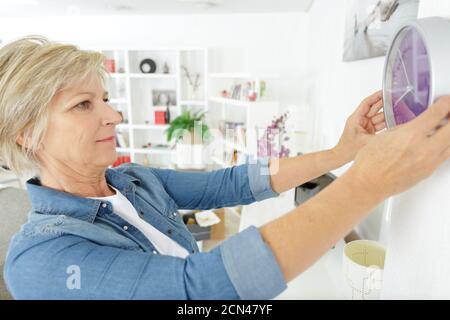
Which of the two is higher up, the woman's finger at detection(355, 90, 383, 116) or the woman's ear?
the woman's finger at detection(355, 90, 383, 116)

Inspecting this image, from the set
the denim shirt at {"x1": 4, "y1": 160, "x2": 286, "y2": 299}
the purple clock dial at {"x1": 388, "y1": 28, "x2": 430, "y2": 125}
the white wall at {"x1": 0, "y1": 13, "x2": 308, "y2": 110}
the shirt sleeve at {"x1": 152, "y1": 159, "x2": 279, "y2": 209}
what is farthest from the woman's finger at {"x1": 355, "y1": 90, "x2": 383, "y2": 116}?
the white wall at {"x1": 0, "y1": 13, "x2": 308, "y2": 110}

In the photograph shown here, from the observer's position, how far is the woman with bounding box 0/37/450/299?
1.05 ft

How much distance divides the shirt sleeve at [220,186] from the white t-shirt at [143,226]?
0.14 m

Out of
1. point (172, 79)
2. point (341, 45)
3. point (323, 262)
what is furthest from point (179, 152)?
point (323, 262)

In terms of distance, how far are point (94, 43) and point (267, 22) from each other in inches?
75.4

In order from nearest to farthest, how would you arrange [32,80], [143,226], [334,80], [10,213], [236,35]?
[32,80] → [143,226] → [10,213] → [334,80] → [236,35]

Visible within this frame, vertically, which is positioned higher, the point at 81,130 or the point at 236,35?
the point at 236,35

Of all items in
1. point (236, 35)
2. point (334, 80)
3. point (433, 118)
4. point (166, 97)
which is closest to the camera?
point (433, 118)

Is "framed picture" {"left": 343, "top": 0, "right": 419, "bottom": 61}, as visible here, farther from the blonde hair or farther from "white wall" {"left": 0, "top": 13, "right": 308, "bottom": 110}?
"white wall" {"left": 0, "top": 13, "right": 308, "bottom": 110}

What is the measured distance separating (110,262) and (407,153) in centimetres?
37

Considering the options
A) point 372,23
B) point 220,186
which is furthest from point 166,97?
point 220,186

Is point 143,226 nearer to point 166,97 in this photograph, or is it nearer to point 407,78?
point 407,78

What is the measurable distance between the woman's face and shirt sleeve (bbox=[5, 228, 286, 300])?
0.20 metres

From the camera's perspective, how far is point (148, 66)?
3.28m
